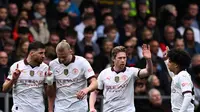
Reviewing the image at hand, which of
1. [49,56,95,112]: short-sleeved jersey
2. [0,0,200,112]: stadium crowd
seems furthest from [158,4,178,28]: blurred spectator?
[49,56,95,112]: short-sleeved jersey

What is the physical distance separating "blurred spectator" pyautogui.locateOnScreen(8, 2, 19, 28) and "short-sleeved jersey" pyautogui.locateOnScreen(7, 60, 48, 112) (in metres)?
5.24

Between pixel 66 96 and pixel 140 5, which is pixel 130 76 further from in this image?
pixel 140 5

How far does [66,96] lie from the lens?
15023mm

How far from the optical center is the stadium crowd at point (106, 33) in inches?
738

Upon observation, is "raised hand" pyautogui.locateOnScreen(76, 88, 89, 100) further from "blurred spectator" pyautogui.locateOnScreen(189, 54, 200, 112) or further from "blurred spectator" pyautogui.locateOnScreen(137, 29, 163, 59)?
"blurred spectator" pyautogui.locateOnScreen(137, 29, 163, 59)

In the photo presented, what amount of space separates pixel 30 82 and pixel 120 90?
1668mm

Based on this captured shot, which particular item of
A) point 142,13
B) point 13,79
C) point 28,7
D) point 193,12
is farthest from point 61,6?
point 13,79

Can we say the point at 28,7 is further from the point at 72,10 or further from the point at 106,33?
the point at 106,33

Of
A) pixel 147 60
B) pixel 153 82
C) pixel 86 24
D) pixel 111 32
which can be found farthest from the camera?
pixel 86 24

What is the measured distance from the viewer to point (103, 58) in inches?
766

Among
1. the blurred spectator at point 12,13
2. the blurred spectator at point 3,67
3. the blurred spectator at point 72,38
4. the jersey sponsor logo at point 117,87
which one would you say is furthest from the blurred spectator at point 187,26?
the jersey sponsor logo at point 117,87

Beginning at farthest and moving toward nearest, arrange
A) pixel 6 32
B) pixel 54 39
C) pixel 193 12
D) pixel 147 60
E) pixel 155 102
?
pixel 193 12 → pixel 54 39 → pixel 6 32 → pixel 155 102 → pixel 147 60

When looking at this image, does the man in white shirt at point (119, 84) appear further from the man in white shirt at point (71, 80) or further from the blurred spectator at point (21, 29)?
the blurred spectator at point (21, 29)

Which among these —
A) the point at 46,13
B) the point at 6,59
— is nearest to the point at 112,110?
the point at 6,59
